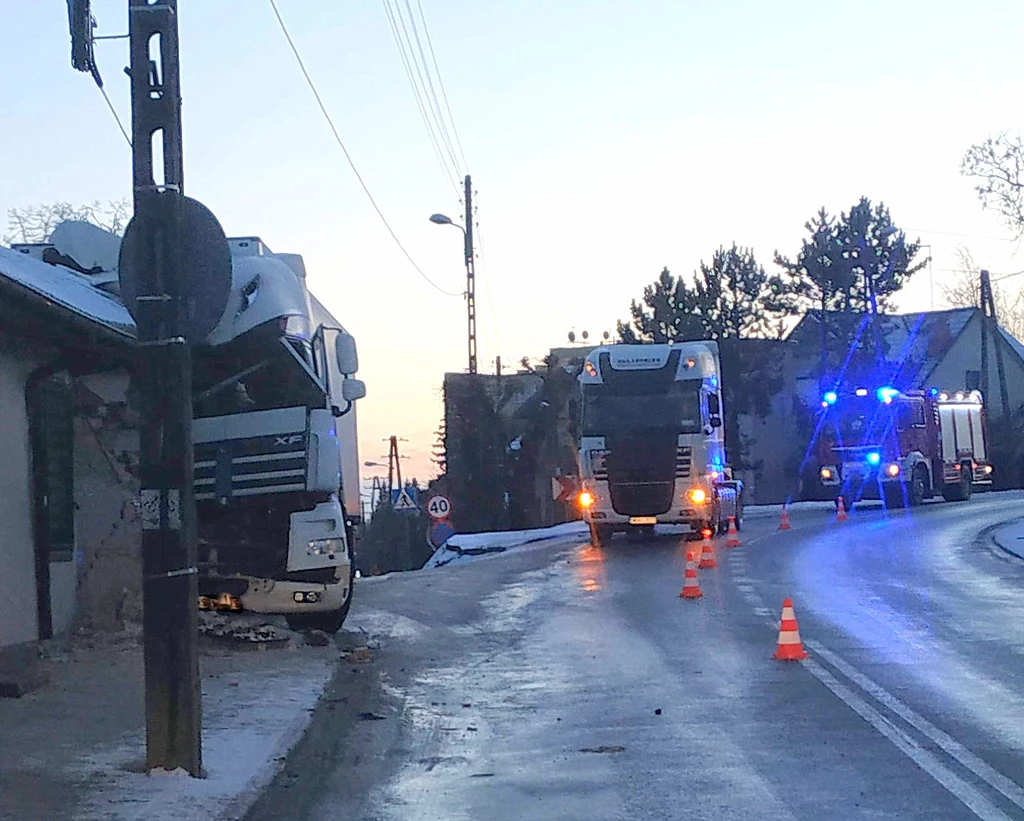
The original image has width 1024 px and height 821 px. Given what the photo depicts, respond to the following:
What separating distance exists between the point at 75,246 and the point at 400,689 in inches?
254

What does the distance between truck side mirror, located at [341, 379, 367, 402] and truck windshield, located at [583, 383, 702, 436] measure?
39.4 ft

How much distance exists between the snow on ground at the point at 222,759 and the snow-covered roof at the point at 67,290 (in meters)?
3.01

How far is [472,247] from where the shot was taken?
36.6 meters

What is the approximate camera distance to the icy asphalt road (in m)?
7.67

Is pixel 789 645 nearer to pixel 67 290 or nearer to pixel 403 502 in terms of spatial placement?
pixel 67 290

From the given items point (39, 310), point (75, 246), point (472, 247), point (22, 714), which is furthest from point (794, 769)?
point (472, 247)

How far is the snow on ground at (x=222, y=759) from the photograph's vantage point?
736 cm

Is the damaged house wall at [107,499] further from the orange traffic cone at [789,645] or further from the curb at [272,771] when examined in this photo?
the orange traffic cone at [789,645]

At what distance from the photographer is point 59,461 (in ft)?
45.5

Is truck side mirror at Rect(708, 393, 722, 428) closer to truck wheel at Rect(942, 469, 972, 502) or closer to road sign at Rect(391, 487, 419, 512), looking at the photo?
truck wheel at Rect(942, 469, 972, 502)

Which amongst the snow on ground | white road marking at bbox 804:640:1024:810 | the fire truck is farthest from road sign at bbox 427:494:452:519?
the snow on ground

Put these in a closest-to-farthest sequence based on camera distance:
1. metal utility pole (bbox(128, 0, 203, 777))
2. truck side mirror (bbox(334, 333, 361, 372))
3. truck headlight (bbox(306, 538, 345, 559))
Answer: metal utility pole (bbox(128, 0, 203, 777))
truck headlight (bbox(306, 538, 345, 559))
truck side mirror (bbox(334, 333, 361, 372))

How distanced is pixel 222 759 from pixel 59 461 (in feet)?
19.9

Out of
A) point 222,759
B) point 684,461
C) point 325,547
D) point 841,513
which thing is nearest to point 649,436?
point 684,461
